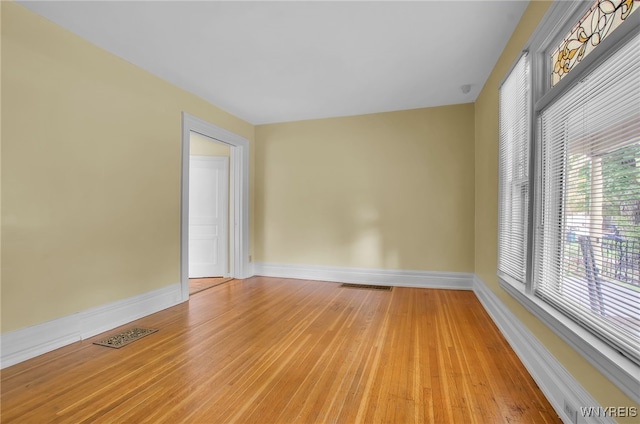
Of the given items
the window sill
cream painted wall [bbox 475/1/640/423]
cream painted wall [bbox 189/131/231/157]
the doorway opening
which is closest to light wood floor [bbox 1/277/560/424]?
cream painted wall [bbox 475/1/640/423]

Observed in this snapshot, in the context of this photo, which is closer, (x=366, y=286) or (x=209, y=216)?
(x=366, y=286)

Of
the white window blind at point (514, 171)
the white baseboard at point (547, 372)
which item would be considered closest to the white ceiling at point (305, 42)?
the white window blind at point (514, 171)

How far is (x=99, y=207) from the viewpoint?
119 inches

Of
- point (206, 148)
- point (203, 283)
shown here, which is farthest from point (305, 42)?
point (203, 283)

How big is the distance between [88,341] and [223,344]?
1.28m

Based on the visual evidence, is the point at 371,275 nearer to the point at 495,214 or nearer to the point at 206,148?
the point at 495,214

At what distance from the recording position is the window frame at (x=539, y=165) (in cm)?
128

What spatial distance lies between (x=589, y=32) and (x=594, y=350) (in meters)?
1.65

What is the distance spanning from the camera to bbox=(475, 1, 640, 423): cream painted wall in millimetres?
1489

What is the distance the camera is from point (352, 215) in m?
5.12

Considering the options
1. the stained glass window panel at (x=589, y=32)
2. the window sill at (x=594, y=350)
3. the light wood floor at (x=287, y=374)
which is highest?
the stained glass window panel at (x=589, y=32)

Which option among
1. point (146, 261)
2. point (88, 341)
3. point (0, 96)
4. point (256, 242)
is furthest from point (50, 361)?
point (256, 242)

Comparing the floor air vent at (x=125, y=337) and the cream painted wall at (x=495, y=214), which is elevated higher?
the cream painted wall at (x=495, y=214)

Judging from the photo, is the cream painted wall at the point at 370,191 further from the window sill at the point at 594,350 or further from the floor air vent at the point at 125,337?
the floor air vent at the point at 125,337
